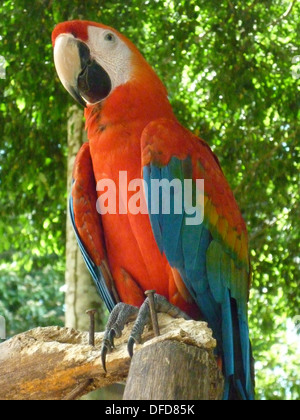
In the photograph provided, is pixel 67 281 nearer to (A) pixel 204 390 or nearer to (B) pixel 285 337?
(A) pixel 204 390

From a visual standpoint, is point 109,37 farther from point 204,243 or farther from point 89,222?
point 204,243

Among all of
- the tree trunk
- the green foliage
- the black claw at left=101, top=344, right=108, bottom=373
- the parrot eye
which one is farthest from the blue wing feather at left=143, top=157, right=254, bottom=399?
the green foliage

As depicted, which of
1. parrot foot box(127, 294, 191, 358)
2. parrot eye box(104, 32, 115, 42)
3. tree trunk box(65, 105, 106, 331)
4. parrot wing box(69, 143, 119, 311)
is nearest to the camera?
parrot foot box(127, 294, 191, 358)

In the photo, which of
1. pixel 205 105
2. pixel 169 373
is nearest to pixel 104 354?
pixel 169 373

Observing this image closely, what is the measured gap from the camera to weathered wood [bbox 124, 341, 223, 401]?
1.14 metres

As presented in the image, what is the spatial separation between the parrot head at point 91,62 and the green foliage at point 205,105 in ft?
3.57

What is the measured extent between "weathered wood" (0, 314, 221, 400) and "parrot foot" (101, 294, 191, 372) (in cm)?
2

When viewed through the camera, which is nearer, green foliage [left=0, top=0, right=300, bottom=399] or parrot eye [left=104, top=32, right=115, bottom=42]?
parrot eye [left=104, top=32, right=115, bottom=42]

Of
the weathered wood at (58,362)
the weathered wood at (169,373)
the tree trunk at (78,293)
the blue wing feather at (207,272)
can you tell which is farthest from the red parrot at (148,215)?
the tree trunk at (78,293)

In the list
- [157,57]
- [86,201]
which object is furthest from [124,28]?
[86,201]

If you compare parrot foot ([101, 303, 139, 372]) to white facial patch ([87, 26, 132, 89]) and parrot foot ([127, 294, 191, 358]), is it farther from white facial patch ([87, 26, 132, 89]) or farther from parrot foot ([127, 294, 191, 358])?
white facial patch ([87, 26, 132, 89])

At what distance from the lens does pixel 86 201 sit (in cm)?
185

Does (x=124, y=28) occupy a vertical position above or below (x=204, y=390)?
above

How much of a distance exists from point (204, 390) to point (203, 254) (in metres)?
0.58
